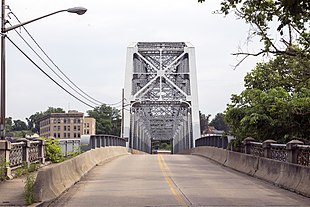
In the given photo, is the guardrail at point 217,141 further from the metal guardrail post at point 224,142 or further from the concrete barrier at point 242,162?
the concrete barrier at point 242,162

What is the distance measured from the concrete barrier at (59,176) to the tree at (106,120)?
108079 mm

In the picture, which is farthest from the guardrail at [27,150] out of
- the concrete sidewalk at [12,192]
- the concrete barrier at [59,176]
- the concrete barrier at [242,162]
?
the concrete barrier at [242,162]

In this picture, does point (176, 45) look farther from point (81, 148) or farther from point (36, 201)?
point (36, 201)

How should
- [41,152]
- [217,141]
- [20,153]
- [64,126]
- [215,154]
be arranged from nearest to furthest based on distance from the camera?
1. [20,153]
2. [41,152]
3. [215,154]
4. [217,141]
5. [64,126]

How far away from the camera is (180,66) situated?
93.9 meters

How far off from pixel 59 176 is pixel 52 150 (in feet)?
30.4

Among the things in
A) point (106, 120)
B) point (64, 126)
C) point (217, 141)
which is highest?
point (106, 120)

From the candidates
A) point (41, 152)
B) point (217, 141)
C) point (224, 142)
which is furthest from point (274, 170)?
point (217, 141)

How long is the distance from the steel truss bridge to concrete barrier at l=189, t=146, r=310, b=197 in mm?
45474

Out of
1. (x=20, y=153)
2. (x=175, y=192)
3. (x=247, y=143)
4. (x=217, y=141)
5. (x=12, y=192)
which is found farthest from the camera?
(x=217, y=141)

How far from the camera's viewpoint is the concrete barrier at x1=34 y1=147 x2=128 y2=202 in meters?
12.9

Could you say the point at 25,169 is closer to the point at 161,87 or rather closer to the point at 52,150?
the point at 52,150

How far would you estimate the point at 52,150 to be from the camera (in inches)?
965

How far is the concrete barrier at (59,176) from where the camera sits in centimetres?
1294
